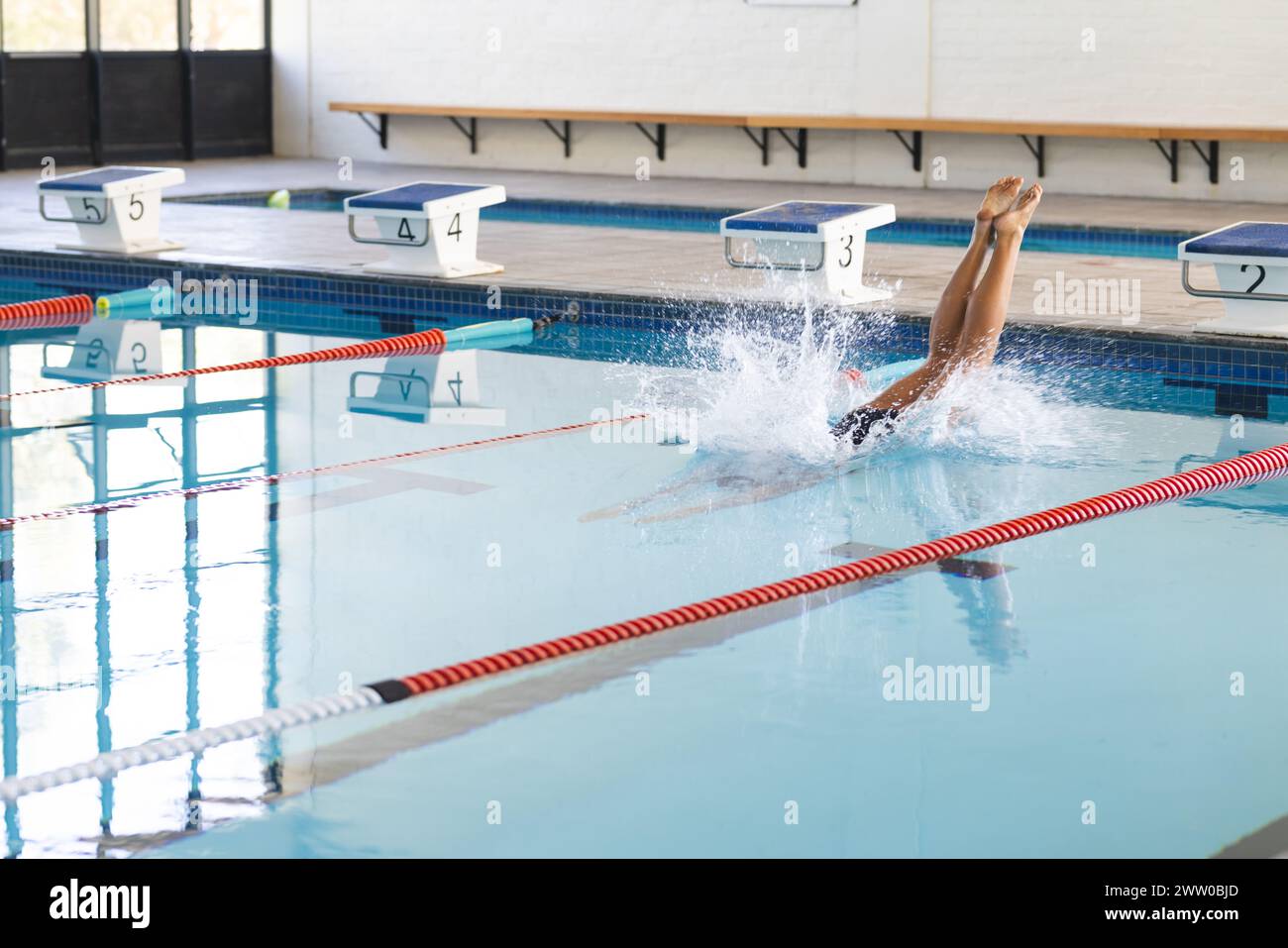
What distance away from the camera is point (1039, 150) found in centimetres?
1227

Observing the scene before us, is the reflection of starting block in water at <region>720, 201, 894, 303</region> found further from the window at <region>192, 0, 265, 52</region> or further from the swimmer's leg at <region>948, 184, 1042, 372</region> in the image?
the window at <region>192, 0, 265, 52</region>

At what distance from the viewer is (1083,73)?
473 inches

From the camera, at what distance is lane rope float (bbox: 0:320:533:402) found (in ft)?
22.0

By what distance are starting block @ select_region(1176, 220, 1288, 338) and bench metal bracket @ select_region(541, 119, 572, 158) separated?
842cm

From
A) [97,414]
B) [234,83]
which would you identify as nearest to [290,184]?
[234,83]

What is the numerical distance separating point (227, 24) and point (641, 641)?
12.7 meters

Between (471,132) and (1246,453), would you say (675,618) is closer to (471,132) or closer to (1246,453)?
(1246,453)

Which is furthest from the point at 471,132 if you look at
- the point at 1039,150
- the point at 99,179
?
the point at 99,179

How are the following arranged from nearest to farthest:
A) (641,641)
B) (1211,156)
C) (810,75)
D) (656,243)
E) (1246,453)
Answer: (641,641), (1246,453), (656,243), (1211,156), (810,75)

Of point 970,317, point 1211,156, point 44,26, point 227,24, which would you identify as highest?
point 227,24

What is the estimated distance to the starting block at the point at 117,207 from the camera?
9.05 m

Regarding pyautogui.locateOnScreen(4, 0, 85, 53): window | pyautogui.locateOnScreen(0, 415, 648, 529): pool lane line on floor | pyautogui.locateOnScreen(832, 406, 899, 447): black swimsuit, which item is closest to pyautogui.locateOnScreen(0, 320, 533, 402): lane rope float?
pyautogui.locateOnScreen(0, 415, 648, 529): pool lane line on floor
